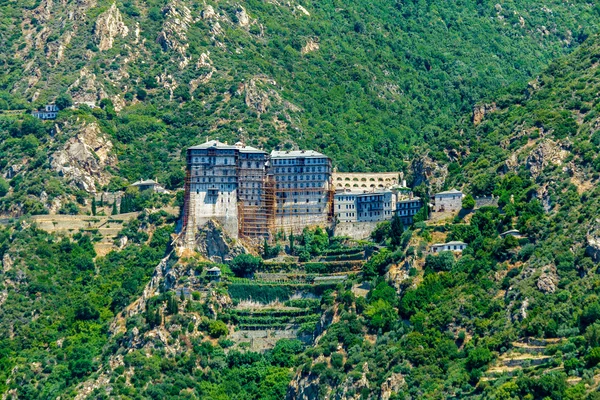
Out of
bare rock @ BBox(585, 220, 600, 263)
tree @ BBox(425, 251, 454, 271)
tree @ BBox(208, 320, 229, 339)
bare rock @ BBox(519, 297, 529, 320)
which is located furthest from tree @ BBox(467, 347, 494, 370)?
tree @ BBox(208, 320, 229, 339)

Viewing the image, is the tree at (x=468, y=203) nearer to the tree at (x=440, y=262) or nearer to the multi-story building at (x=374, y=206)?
the tree at (x=440, y=262)

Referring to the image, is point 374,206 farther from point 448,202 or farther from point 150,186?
point 150,186

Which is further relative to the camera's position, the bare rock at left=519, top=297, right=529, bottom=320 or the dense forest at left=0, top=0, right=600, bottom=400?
the dense forest at left=0, top=0, right=600, bottom=400

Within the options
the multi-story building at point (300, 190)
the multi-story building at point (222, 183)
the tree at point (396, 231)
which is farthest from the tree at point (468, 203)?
the multi-story building at point (222, 183)

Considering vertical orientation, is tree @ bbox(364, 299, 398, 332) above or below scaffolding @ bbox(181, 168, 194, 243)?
below

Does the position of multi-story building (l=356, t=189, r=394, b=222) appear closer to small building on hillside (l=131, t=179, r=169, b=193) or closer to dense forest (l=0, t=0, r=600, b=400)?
dense forest (l=0, t=0, r=600, b=400)

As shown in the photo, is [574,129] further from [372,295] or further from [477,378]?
[477,378]

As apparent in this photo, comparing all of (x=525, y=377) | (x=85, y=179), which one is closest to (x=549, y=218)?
(x=525, y=377)
